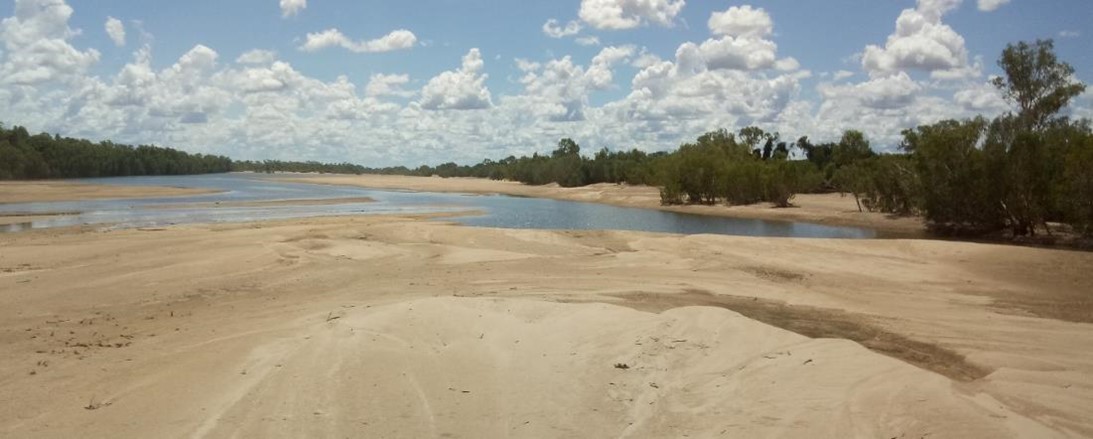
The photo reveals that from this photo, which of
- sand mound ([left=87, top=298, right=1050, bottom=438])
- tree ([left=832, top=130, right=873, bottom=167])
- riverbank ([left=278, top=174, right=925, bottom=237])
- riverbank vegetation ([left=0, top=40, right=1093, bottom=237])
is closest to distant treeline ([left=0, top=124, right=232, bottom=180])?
riverbank ([left=278, top=174, right=925, bottom=237])

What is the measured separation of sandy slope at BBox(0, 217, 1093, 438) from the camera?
7.38m

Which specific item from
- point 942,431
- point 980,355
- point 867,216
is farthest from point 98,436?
point 867,216

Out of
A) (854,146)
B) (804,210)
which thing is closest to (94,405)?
(804,210)

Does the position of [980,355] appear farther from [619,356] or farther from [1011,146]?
[1011,146]

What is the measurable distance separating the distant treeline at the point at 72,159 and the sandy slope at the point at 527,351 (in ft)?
339

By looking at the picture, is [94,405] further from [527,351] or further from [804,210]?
[804,210]

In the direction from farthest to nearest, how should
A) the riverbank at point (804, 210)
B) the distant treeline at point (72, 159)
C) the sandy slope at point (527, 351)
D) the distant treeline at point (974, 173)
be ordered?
the distant treeline at point (72, 159), the riverbank at point (804, 210), the distant treeline at point (974, 173), the sandy slope at point (527, 351)

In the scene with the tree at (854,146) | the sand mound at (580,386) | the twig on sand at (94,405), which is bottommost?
the twig on sand at (94,405)

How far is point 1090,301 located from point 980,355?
9494 mm

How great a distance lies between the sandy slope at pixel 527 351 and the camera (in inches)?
291

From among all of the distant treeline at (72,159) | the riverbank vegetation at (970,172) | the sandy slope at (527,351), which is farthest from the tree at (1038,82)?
the distant treeline at (72,159)

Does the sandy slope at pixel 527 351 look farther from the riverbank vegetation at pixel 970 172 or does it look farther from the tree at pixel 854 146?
the tree at pixel 854 146

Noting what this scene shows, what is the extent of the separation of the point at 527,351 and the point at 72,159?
14266 centimetres

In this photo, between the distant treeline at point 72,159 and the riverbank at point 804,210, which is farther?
the distant treeline at point 72,159
